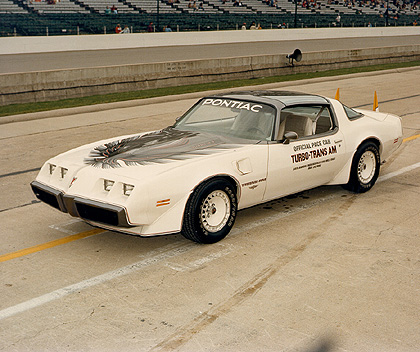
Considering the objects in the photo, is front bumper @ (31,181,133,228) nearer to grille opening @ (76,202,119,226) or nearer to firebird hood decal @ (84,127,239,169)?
grille opening @ (76,202,119,226)

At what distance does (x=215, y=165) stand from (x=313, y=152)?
1.59 meters

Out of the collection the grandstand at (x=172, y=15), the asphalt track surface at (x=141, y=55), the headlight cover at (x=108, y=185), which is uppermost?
the grandstand at (x=172, y=15)

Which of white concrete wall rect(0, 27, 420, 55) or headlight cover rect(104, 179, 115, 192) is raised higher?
white concrete wall rect(0, 27, 420, 55)

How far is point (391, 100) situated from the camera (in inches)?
677

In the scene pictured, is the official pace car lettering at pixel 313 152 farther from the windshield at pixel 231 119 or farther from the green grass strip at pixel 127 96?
the green grass strip at pixel 127 96

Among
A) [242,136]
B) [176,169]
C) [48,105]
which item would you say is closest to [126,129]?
[48,105]

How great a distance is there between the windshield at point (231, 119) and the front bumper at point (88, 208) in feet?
6.23

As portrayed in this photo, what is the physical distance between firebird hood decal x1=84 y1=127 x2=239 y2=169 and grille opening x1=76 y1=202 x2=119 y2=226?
49 centimetres

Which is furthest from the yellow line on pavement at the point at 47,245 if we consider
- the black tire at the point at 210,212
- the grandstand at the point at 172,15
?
the grandstand at the point at 172,15

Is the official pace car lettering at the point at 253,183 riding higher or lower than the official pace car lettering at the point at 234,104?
lower

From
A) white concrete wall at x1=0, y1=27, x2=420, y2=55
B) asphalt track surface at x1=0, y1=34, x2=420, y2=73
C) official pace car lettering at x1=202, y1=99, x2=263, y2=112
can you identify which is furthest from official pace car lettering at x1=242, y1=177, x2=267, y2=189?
white concrete wall at x1=0, y1=27, x2=420, y2=55

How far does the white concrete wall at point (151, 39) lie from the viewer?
31236 millimetres

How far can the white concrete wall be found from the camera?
31236 millimetres

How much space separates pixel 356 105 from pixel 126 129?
6.75 meters
